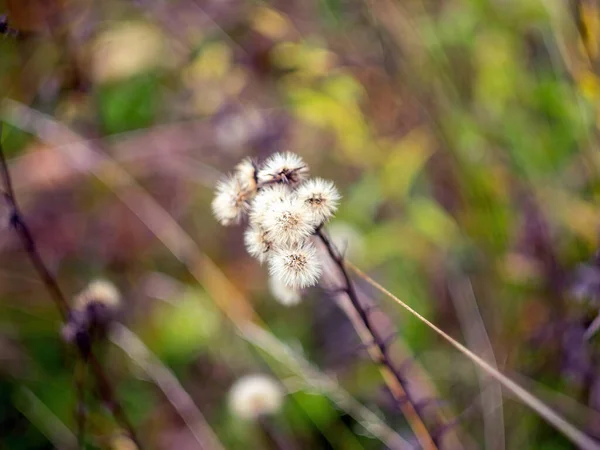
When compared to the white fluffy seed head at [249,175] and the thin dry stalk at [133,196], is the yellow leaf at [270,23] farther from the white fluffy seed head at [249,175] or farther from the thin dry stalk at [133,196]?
the white fluffy seed head at [249,175]

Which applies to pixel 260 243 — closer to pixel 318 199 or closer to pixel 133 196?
pixel 318 199

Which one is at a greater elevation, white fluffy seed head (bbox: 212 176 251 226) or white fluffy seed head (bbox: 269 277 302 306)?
white fluffy seed head (bbox: 212 176 251 226)

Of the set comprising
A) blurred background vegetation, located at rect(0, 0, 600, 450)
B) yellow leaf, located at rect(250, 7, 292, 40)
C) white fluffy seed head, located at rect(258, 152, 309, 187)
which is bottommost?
white fluffy seed head, located at rect(258, 152, 309, 187)

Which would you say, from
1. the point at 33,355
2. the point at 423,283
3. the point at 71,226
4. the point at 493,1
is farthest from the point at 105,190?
the point at 493,1

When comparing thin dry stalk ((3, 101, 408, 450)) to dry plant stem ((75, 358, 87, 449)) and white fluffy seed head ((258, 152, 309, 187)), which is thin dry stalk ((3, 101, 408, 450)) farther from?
white fluffy seed head ((258, 152, 309, 187))

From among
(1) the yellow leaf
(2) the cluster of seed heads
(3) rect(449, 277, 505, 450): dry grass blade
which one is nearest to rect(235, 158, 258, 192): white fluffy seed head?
(2) the cluster of seed heads

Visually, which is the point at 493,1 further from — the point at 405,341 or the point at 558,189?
the point at 405,341

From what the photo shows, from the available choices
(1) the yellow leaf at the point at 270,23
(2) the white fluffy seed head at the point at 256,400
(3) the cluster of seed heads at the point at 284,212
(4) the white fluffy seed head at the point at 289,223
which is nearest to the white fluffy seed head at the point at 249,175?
(3) the cluster of seed heads at the point at 284,212

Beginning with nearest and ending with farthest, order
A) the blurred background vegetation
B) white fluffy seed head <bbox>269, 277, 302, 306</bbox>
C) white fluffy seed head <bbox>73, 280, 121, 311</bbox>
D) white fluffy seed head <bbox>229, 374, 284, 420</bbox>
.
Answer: white fluffy seed head <bbox>269, 277, 302, 306</bbox> → white fluffy seed head <bbox>73, 280, 121, 311</bbox> → white fluffy seed head <bbox>229, 374, 284, 420</bbox> → the blurred background vegetation
